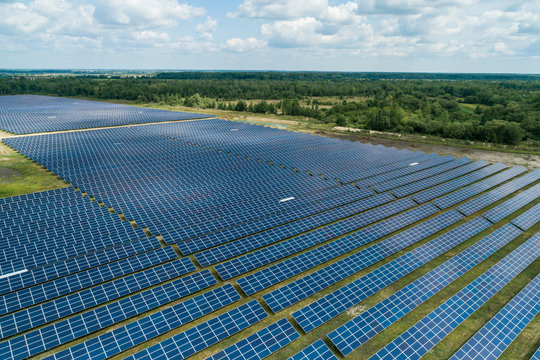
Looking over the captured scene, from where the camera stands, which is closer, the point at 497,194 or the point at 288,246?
the point at 288,246

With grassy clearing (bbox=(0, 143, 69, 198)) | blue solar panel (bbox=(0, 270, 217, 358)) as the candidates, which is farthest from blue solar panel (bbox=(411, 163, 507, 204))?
grassy clearing (bbox=(0, 143, 69, 198))

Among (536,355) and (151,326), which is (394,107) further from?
(151,326)

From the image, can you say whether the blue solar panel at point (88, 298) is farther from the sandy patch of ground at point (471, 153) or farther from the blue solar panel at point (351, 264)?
the sandy patch of ground at point (471, 153)

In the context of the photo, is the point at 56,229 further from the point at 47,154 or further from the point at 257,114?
the point at 257,114

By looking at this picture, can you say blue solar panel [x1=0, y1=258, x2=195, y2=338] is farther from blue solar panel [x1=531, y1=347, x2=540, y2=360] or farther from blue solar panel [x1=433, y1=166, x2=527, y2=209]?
blue solar panel [x1=433, y1=166, x2=527, y2=209]

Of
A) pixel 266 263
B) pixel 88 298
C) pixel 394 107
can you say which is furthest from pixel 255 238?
pixel 394 107

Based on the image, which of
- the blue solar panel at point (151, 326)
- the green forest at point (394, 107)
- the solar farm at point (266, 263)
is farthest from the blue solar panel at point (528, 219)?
the green forest at point (394, 107)
